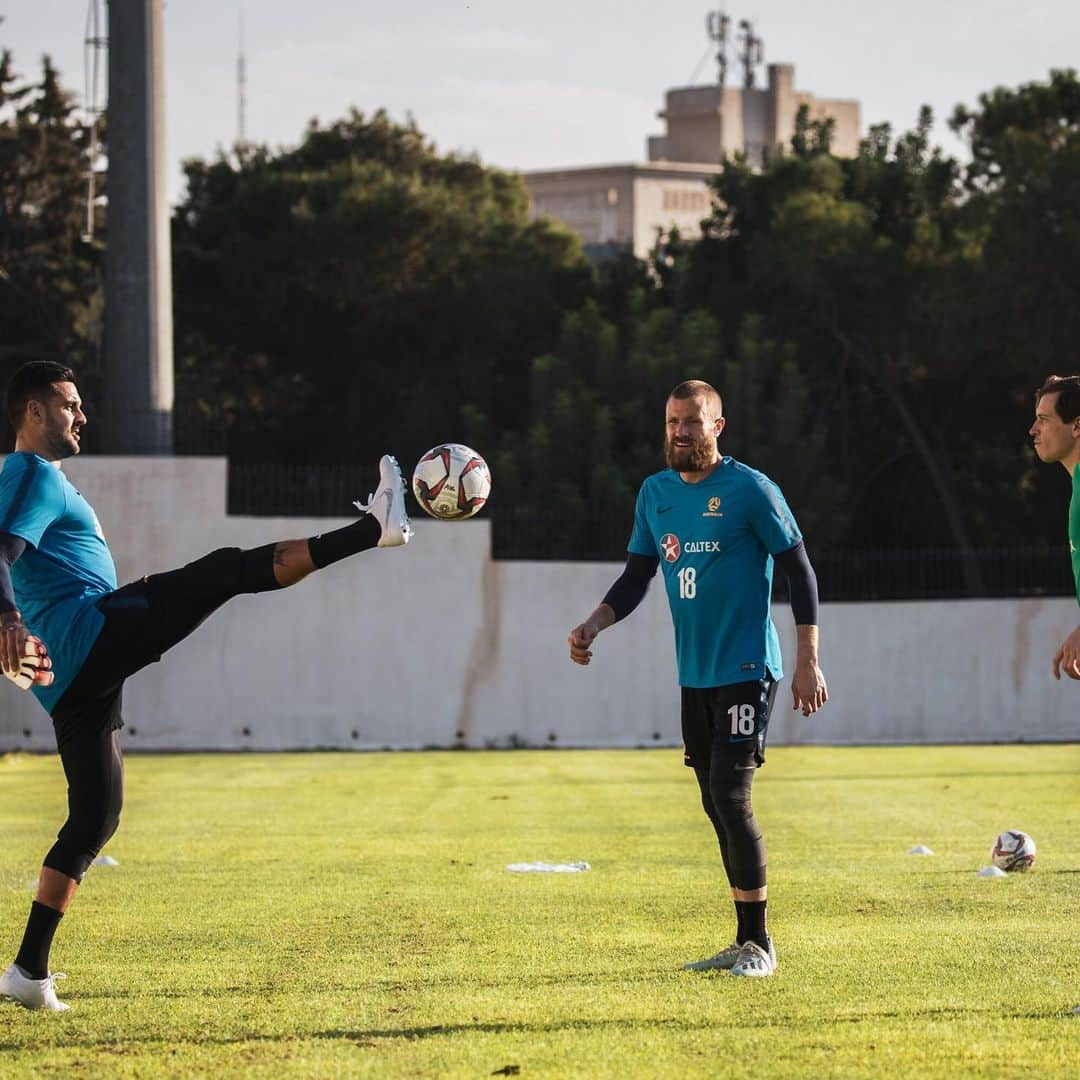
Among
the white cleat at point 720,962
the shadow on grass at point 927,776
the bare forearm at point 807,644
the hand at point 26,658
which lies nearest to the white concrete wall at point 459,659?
the shadow on grass at point 927,776

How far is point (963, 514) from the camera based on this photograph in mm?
37969

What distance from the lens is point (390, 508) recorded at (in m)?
7.59

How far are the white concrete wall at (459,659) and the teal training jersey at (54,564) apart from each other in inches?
807

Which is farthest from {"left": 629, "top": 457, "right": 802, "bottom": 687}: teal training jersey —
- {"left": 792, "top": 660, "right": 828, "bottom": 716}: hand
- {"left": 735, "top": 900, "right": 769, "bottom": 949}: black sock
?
{"left": 735, "top": 900, "right": 769, "bottom": 949}: black sock

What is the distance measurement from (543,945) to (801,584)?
2007mm

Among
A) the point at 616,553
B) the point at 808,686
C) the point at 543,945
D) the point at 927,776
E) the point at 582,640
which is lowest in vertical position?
the point at 927,776

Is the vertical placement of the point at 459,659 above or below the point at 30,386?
below

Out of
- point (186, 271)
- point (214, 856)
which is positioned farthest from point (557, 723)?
point (214, 856)

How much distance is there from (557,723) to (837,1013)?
898 inches

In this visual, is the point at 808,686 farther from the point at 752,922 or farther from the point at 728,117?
the point at 728,117

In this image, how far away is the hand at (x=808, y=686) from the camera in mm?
7480

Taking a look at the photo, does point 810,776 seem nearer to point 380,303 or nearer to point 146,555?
point 146,555

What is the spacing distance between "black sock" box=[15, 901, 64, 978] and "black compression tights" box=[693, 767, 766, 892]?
98.6 inches

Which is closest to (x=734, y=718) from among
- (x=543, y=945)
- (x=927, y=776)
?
(x=543, y=945)
